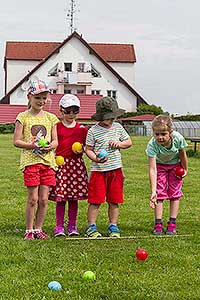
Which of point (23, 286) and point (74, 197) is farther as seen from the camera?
point (74, 197)

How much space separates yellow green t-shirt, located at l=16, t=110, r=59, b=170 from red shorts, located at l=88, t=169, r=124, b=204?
19.4 inches

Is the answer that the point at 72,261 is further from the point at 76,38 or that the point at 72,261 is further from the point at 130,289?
the point at 76,38

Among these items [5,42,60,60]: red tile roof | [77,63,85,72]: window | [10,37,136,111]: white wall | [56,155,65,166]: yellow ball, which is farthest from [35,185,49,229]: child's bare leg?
[5,42,60,60]: red tile roof

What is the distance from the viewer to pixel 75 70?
211 ft

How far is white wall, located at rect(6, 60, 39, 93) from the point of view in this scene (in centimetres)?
6819

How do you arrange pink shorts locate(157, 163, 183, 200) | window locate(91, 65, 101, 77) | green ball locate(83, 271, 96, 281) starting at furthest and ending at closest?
window locate(91, 65, 101, 77)
pink shorts locate(157, 163, 183, 200)
green ball locate(83, 271, 96, 281)

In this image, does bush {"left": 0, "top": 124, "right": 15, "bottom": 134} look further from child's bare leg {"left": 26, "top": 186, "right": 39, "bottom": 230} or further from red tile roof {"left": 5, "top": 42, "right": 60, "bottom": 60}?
child's bare leg {"left": 26, "top": 186, "right": 39, "bottom": 230}

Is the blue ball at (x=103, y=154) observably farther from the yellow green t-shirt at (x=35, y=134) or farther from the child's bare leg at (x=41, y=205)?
the child's bare leg at (x=41, y=205)

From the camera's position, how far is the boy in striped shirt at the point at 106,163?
834cm

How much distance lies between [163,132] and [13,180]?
7093mm

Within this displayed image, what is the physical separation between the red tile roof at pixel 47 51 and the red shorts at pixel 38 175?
2315 inches

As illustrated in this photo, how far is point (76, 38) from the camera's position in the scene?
64.0 meters

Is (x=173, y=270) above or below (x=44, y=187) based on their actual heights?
below

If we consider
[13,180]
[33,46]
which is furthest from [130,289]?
[33,46]
